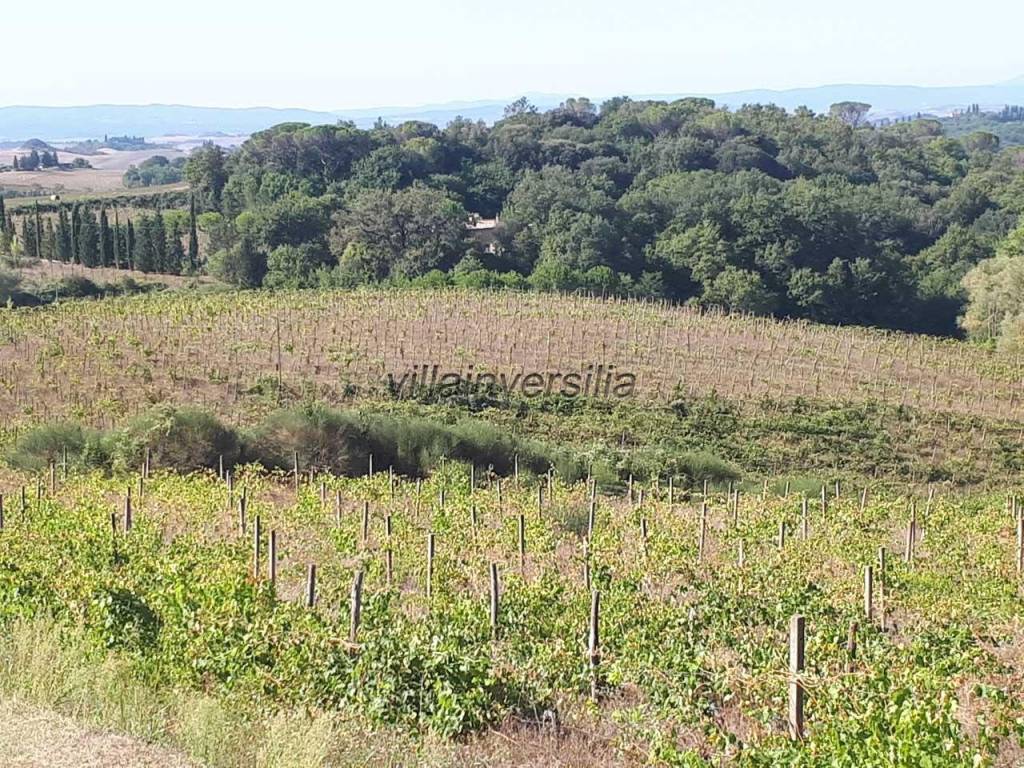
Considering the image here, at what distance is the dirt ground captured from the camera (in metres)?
5.89

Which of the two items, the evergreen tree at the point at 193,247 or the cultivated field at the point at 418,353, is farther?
the evergreen tree at the point at 193,247

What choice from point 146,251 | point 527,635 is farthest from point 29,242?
point 527,635

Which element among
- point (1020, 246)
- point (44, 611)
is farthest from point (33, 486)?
point (1020, 246)

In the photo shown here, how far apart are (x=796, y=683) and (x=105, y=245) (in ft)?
178

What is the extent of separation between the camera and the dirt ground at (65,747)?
589cm

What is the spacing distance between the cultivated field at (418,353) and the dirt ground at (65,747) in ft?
55.8

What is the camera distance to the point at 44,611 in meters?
8.64

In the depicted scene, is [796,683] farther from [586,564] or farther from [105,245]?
[105,245]

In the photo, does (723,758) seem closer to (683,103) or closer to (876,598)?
(876,598)

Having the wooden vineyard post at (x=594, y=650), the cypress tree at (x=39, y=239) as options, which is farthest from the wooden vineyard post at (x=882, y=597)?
the cypress tree at (x=39, y=239)

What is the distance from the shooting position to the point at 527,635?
9.37 meters

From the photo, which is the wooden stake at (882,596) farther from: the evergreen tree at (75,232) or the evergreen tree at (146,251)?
the evergreen tree at (75,232)

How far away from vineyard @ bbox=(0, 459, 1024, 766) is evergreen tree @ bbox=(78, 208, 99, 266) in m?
42.8

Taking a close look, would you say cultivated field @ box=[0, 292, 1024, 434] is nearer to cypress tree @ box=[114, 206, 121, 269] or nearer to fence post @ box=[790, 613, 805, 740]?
fence post @ box=[790, 613, 805, 740]
